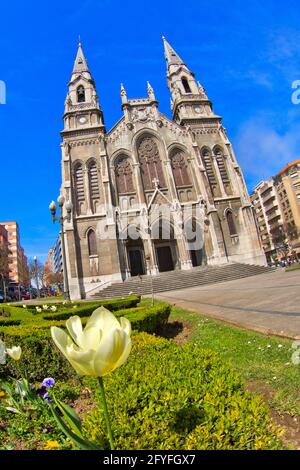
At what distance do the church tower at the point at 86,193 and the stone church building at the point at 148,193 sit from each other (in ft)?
0.30

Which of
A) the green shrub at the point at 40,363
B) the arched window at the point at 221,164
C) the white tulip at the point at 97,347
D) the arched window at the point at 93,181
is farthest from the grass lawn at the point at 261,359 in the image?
the arched window at the point at 221,164

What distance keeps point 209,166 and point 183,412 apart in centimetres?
3069

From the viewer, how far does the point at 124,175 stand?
97.8 feet

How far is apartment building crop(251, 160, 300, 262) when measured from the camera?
195 feet

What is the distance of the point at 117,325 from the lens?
4.16 feet

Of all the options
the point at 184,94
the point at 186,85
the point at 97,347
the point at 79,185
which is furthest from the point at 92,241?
the point at 97,347

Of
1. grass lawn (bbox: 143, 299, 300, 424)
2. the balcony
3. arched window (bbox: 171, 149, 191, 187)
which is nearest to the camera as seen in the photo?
grass lawn (bbox: 143, 299, 300, 424)

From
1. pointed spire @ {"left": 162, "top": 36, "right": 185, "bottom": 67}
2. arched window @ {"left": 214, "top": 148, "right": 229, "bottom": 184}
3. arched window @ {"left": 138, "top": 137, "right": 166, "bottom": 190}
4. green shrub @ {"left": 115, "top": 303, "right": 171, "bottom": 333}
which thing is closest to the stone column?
arched window @ {"left": 138, "top": 137, "right": 166, "bottom": 190}

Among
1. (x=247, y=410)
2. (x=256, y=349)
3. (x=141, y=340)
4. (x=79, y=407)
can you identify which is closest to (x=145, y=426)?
(x=247, y=410)

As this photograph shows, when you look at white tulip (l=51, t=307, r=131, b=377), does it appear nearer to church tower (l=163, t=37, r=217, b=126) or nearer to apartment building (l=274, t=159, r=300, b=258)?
church tower (l=163, t=37, r=217, b=126)

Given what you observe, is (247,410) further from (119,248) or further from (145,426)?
(119,248)

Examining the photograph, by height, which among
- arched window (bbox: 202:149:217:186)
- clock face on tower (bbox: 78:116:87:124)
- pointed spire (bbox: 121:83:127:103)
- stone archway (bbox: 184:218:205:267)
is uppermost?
pointed spire (bbox: 121:83:127:103)

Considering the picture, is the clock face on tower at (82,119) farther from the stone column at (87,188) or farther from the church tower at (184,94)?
the church tower at (184,94)

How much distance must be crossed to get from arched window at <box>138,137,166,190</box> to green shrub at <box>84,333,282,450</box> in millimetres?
27823
